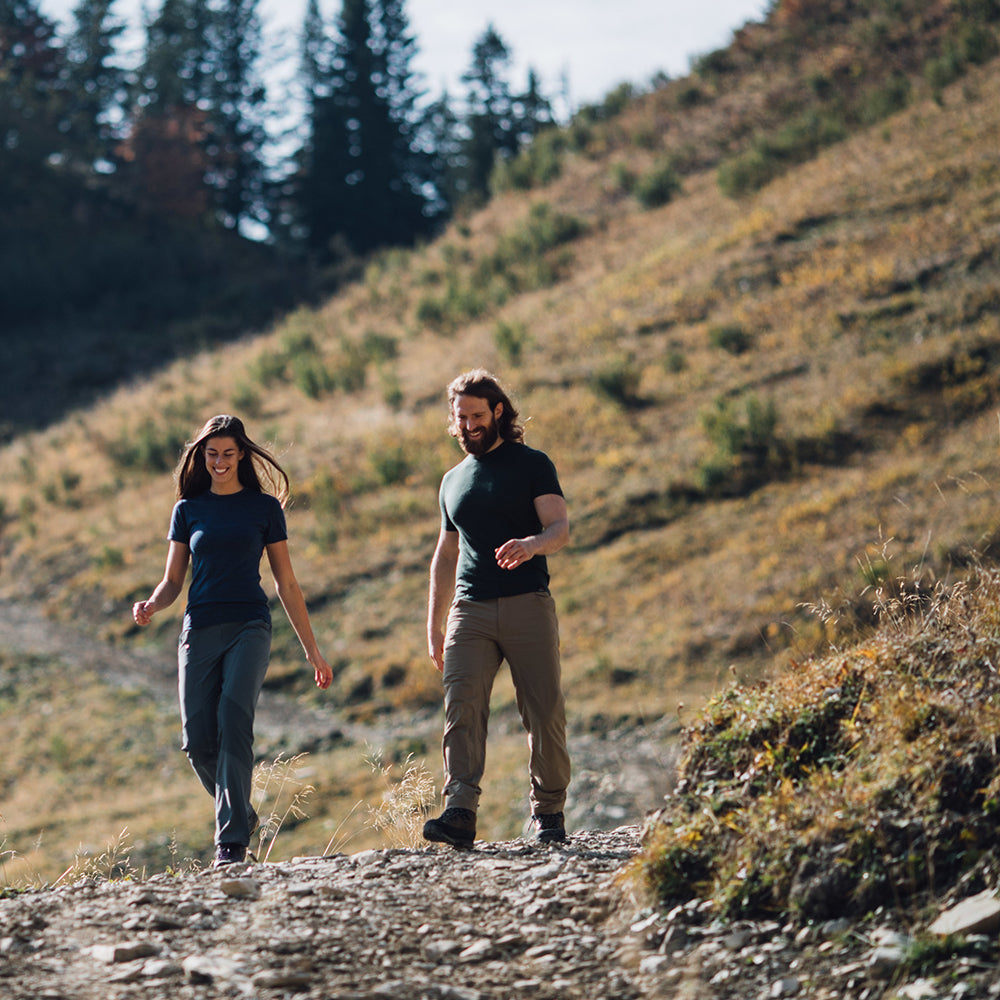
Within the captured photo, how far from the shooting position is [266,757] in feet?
38.8

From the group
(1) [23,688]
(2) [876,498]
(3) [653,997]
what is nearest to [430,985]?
(3) [653,997]

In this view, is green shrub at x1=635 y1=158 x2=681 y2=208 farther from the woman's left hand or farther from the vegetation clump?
the vegetation clump

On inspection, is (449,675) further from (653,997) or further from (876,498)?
(876,498)

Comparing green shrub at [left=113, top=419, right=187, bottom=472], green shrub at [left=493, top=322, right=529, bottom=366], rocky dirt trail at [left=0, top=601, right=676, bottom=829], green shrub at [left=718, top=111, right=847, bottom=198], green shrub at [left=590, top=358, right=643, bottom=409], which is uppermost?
green shrub at [left=718, top=111, right=847, bottom=198]

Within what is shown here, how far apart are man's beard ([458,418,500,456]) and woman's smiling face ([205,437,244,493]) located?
1.07m

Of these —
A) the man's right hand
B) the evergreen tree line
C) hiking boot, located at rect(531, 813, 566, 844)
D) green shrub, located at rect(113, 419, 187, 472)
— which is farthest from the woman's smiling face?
the evergreen tree line

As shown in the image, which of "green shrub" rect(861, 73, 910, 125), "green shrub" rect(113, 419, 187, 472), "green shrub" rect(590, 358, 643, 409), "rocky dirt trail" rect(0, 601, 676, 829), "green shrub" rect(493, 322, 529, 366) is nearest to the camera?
"rocky dirt trail" rect(0, 601, 676, 829)

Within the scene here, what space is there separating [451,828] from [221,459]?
6.42 ft

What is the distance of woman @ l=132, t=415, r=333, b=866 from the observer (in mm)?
4527

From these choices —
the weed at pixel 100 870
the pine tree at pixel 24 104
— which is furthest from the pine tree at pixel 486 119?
the weed at pixel 100 870

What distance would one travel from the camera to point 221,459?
4871mm

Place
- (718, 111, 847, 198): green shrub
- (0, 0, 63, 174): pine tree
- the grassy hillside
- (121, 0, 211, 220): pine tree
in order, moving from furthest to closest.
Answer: (121, 0, 211, 220): pine tree < (0, 0, 63, 174): pine tree < (718, 111, 847, 198): green shrub < the grassy hillside

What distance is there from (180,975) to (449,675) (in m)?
1.90

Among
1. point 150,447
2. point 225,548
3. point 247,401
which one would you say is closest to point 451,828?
point 225,548
